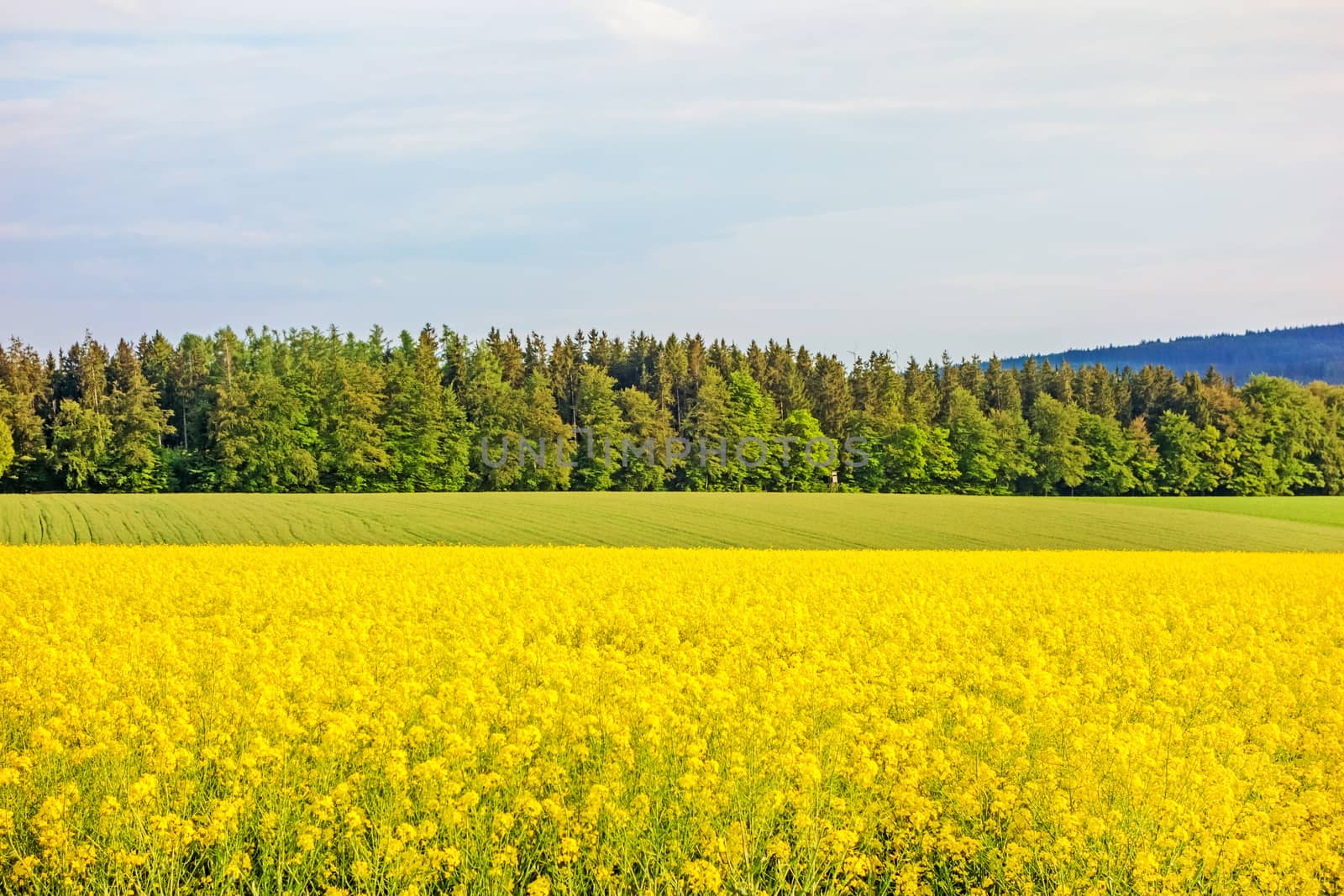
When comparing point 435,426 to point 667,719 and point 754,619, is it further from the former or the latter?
point 667,719

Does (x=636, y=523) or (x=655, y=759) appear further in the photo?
(x=636, y=523)

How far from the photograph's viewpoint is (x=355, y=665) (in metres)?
11.3

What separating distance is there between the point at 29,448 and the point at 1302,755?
284ft

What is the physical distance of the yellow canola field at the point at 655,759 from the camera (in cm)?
736

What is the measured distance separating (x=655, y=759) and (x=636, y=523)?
40.6 m

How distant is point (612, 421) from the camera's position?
9306cm

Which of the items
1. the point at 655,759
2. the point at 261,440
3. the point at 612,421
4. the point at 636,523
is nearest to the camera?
the point at 655,759

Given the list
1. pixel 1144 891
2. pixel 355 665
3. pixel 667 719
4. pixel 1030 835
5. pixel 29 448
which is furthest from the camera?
pixel 29 448

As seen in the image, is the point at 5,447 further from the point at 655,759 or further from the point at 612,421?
the point at 655,759

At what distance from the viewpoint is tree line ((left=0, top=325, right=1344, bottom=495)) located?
3199 inches

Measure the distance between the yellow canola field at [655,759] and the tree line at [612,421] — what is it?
70030 millimetres

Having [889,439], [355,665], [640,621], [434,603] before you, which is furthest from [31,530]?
[889,439]

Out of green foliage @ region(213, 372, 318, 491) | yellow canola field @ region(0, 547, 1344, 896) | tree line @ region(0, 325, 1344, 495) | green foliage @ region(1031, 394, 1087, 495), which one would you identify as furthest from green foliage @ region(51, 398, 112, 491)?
green foliage @ region(1031, 394, 1087, 495)

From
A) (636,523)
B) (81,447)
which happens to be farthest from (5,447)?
(636,523)
